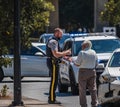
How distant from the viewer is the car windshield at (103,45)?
62.5 ft

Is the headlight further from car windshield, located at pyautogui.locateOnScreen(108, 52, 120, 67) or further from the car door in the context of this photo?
the car door

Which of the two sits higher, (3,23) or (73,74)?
(3,23)

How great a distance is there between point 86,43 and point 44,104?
206 centimetres

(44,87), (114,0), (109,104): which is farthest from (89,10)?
(109,104)

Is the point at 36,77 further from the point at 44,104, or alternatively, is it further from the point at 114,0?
the point at 44,104

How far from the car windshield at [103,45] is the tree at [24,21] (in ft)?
11.0

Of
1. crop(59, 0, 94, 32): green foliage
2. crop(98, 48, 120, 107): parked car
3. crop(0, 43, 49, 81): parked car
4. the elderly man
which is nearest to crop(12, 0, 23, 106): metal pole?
the elderly man

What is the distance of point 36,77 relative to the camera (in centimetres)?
2634

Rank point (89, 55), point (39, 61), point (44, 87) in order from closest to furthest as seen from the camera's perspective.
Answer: point (89, 55), point (44, 87), point (39, 61)

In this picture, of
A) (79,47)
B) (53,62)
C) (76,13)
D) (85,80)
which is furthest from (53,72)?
(76,13)

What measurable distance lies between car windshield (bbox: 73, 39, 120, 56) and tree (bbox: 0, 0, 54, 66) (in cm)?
337

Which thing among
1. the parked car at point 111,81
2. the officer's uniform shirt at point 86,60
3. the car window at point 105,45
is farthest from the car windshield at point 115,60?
the car window at point 105,45

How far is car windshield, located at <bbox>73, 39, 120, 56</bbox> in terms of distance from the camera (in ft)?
62.5

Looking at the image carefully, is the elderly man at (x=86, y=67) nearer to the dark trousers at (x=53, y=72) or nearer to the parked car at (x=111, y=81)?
the parked car at (x=111, y=81)
